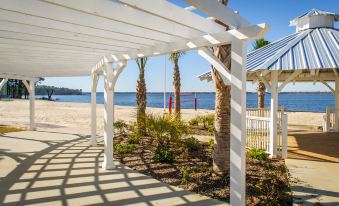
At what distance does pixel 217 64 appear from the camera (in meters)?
4.72

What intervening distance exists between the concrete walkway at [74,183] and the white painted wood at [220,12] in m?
3.06

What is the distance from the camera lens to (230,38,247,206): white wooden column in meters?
4.27

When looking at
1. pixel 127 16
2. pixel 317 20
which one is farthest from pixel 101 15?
pixel 317 20

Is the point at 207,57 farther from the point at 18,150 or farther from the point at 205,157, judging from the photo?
the point at 18,150

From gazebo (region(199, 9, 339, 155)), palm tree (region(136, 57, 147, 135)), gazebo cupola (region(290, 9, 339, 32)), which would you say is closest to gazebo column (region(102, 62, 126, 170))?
gazebo (region(199, 9, 339, 155))

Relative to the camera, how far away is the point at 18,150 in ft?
33.1

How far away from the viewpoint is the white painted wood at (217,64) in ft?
15.1

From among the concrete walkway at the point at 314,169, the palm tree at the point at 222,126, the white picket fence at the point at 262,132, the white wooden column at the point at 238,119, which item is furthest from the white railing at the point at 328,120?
the white wooden column at the point at 238,119

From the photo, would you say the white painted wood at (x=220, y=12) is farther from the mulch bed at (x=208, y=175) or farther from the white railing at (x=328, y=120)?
the white railing at (x=328, y=120)

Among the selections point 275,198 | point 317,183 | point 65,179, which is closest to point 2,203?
point 65,179

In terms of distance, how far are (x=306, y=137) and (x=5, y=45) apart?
11875 millimetres

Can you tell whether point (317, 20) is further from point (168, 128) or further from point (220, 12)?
point (220, 12)

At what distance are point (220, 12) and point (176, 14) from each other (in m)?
0.63

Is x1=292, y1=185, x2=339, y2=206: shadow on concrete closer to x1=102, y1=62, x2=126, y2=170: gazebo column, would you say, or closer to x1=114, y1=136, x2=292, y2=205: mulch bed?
x1=114, y1=136, x2=292, y2=205: mulch bed
